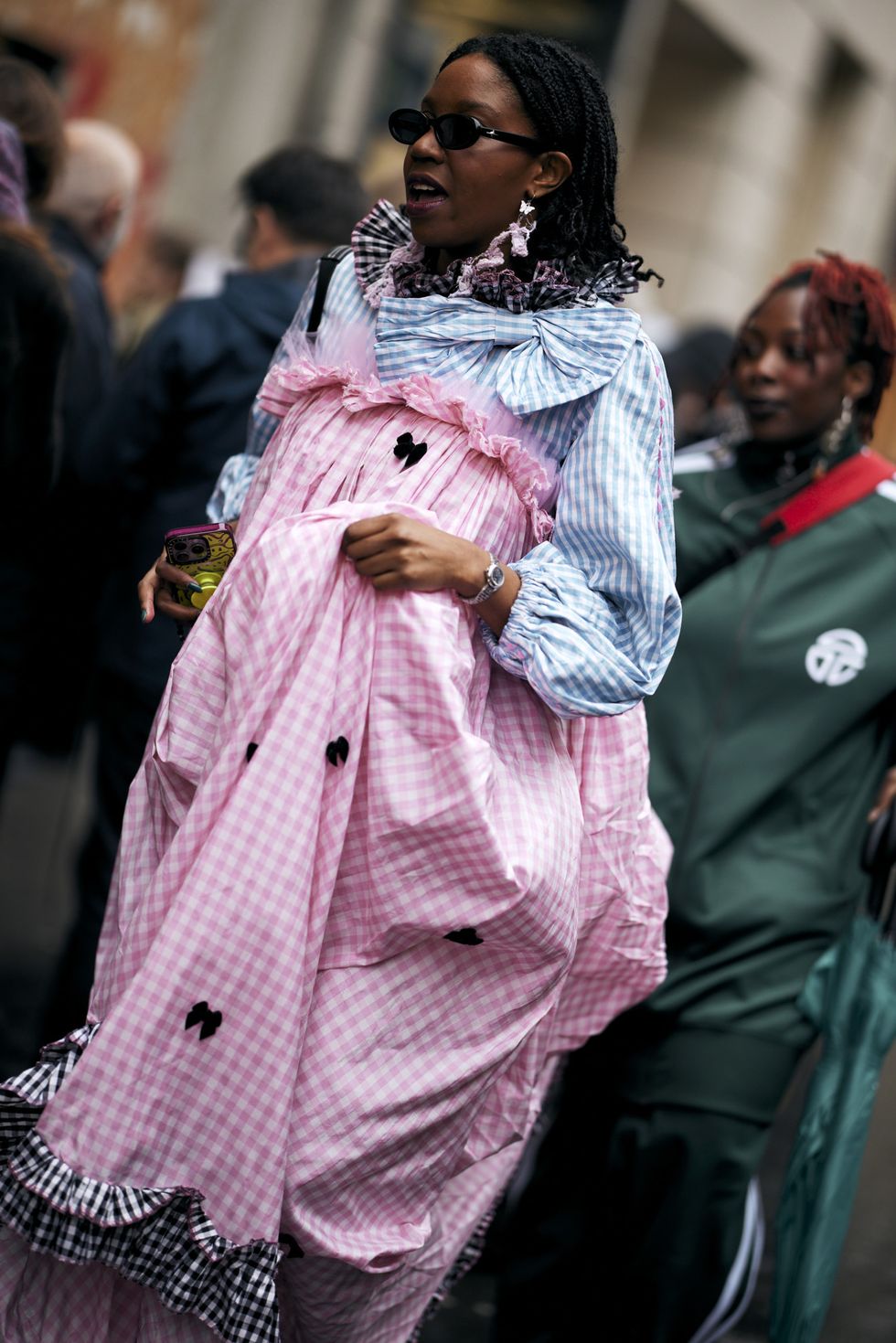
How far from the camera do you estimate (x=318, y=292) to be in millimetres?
2918

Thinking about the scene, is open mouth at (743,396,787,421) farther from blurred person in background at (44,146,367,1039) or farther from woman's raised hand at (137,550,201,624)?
woman's raised hand at (137,550,201,624)

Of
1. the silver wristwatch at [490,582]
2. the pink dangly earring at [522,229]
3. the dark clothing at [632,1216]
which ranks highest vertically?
the pink dangly earring at [522,229]

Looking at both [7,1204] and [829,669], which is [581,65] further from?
[7,1204]

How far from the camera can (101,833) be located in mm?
4453

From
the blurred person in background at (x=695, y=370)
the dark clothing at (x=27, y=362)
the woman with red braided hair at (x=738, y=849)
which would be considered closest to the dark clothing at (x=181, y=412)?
the dark clothing at (x=27, y=362)

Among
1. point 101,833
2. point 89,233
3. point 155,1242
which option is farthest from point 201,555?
point 89,233

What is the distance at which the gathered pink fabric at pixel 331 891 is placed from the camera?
245cm

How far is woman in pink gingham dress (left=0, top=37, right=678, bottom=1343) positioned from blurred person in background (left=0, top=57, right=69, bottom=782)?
1175 mm

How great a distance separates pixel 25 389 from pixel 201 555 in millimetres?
1138

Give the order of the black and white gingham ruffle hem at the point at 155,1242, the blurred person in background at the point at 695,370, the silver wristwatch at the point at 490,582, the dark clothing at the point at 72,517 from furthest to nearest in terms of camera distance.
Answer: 1. the blurred person in background at the point at 695,370
2. the dark clothing at the point at 72,517
3. the silver wristwatch at the point at 490,582
4. the black and white gingham ruffle hem at the point at 155,1242

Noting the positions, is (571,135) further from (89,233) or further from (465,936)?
(89,233)

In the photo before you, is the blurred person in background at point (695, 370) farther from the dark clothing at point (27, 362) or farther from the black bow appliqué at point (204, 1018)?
the black bow appliqué at point (204, 1018)

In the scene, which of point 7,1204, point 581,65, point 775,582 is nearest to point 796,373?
point 775,582

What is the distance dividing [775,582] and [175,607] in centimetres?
138
